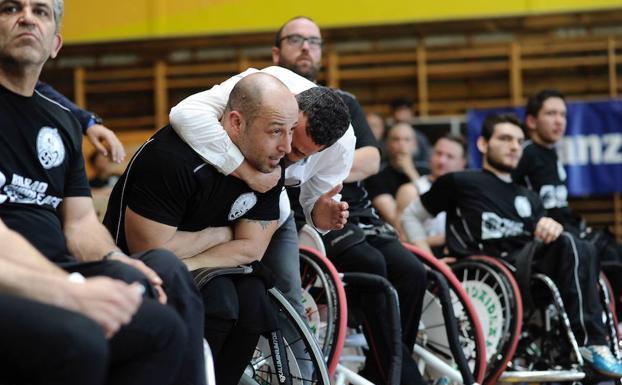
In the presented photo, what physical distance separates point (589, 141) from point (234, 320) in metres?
6.00

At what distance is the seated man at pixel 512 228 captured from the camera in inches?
183

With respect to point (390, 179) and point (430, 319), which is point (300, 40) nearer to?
point (430, 319)

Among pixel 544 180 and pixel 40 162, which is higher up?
pixel 40 162

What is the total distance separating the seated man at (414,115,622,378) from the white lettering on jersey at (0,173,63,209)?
2.69m

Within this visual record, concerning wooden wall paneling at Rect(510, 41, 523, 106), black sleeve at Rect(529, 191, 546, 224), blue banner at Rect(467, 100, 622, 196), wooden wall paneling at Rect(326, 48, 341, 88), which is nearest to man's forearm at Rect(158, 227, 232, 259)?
black sleeve at Rect(529, 191, 546, 224)

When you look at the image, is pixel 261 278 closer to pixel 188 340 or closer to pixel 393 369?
pixel 188 340

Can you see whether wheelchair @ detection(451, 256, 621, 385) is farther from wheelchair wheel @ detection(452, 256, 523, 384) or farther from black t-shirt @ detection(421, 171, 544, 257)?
black t-shirt @ detection(421, 171, 544, 257)

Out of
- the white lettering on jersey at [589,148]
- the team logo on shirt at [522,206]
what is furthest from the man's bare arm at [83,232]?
the white lettering on jersey at [589,148]

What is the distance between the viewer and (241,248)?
9.94 ft

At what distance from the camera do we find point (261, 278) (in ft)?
9.61

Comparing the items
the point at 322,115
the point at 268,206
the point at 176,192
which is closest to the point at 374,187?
the point at 322,115

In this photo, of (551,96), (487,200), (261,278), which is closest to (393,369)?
(261,278)

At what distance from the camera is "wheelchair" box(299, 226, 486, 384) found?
3547 mm

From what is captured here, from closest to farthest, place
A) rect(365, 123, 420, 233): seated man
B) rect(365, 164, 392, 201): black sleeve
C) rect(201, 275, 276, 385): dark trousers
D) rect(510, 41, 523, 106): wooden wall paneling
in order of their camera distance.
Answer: rect(201, 275, 276, 385): dark trousers, rect(365, 164, 392, 201): black sleeve, rect(365, 123, 420, 233): seated man, rect(510, 41, 523, 106): wooden wall paneling
